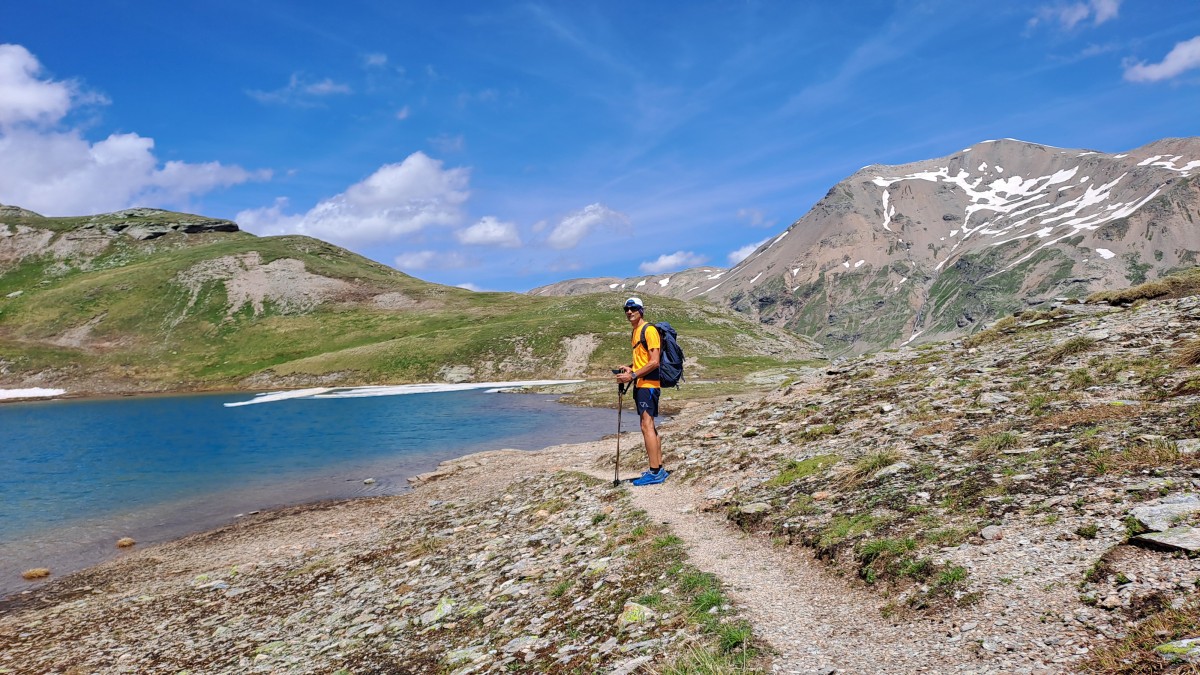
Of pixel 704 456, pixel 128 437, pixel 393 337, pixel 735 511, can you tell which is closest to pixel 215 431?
pixel 128 437

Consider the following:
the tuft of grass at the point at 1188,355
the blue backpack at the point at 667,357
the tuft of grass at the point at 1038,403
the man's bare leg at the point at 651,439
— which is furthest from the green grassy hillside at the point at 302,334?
the tuft of grass at the point at 1038,403

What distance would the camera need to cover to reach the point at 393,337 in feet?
513

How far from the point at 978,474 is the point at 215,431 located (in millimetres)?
69045

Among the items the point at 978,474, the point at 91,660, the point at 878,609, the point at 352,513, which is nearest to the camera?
the point at 878,609

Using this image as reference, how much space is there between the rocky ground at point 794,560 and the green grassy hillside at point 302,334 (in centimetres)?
8616

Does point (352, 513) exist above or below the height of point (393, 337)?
below

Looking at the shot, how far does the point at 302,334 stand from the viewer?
166375 mm

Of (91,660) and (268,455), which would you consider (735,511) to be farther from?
(268,455)

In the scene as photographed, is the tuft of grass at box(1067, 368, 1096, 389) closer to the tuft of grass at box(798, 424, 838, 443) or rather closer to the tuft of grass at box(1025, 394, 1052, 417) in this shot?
the tuft of grass at box(1025, 394, 1052, 417)

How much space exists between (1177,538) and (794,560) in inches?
208

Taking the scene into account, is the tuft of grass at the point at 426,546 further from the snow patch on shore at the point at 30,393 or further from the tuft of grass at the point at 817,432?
the snow patch on shore at the point at 30,393

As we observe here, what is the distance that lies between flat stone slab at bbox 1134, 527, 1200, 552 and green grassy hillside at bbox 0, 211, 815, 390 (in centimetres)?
9688

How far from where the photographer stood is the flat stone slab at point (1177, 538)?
7.11m

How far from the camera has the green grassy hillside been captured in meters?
127
